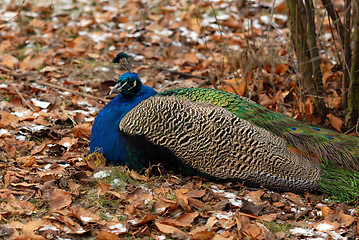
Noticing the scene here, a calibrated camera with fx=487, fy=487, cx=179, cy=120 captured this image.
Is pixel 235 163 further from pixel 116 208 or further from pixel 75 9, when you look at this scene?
pixel 75 9

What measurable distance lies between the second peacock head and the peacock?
213 mm

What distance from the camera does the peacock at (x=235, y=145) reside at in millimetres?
3379

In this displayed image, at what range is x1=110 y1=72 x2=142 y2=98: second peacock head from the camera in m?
Answer: 3.72

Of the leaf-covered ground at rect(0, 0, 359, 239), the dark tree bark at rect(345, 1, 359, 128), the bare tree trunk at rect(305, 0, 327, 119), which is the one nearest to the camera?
the leaf-covered ground at rect(0, 0, 359, 239)

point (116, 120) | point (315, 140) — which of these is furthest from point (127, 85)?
point (315, 140)

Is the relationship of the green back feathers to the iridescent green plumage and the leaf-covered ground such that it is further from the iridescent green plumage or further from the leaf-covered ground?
the leaf-covered ground

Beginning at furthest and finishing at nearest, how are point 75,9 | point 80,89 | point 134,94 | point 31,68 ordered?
point 75,9 < point 31,68 < point 80,89 < point 134,94

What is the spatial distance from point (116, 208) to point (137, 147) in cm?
58

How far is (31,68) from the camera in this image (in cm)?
563

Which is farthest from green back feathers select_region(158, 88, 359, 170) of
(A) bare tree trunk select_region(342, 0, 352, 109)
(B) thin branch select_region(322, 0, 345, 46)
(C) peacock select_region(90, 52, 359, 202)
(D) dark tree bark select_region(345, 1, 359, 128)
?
(B) thin branch select_region(322, 0, 345, 46)

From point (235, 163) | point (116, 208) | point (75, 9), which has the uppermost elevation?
point (75, 9)

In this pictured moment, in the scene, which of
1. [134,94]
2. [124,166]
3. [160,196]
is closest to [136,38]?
[134,94]

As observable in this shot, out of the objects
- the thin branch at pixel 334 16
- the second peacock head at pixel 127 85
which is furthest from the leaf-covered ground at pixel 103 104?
the second peacock head at pixel 127 85

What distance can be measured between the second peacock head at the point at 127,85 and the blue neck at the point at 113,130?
0.04 meters
